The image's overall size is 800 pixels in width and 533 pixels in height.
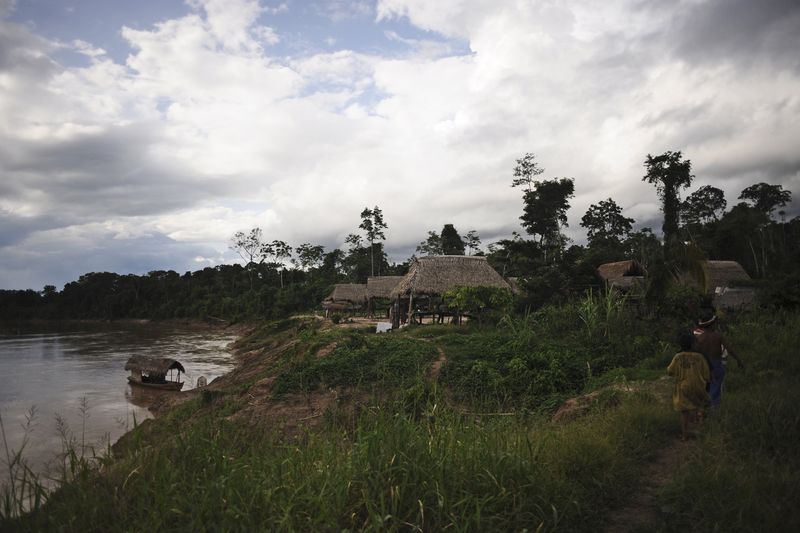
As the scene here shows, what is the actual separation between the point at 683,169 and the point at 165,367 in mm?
29412

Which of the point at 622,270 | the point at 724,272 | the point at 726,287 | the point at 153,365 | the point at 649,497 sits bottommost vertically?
the point at 153,365

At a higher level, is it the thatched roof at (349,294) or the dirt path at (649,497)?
the thatched roof at (349,294)

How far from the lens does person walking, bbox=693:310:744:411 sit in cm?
540

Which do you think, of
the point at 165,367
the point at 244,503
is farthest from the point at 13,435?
the point at 244,503

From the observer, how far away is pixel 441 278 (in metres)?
20.8

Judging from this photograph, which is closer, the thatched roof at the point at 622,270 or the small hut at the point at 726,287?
the small hut at the point at 726,287

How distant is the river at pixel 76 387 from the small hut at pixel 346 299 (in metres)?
8.32

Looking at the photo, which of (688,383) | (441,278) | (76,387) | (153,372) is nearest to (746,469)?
(688,383)

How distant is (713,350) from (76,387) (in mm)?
19267

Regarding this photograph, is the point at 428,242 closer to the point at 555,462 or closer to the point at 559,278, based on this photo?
the point at 559,278

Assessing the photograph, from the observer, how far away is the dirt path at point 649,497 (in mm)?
3246

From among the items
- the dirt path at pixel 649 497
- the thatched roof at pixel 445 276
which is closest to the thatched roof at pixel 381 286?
Result: the thatched roof at pixel 445 276

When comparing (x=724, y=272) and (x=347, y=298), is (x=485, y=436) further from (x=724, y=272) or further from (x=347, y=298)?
(x=347, y=298)

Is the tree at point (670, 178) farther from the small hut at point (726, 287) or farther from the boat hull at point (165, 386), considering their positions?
the boat hull at point (165, 386)
